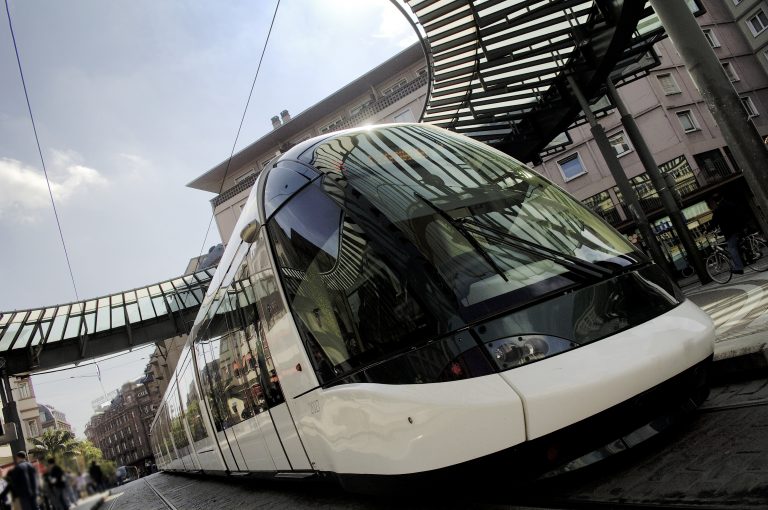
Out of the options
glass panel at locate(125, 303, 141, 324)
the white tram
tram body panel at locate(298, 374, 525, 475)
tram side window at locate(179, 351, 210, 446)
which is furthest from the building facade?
tram body panel at locate(298, 374, 525, 475)

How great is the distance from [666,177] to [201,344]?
9410mm

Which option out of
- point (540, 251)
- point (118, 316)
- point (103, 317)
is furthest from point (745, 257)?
point (103, 317)

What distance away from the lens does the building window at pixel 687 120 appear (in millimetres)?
27969

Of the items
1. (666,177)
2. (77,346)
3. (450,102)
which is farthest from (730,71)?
(77,346)

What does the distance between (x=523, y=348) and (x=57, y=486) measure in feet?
6.97

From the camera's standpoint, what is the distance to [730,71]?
32.8m

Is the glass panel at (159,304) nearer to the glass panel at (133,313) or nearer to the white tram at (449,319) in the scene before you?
the glass panel at (133,313)

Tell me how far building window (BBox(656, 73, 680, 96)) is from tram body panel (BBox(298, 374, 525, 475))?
32.0 m

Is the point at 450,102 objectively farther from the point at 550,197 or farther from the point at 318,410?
the point at 318,410

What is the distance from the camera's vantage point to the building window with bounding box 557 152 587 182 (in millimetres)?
28703

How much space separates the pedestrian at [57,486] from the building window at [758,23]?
1727 inches

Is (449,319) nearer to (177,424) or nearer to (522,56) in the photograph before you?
(522,56)

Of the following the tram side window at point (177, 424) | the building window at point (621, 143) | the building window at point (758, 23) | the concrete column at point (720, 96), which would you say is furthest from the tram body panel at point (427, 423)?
the building window at point (758, 23)

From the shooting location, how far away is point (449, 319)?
2.80 m
